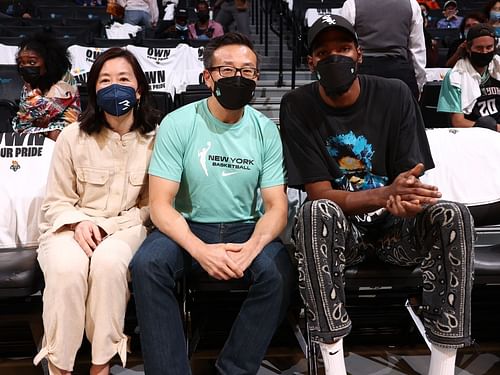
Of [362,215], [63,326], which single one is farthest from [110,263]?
[362,215]

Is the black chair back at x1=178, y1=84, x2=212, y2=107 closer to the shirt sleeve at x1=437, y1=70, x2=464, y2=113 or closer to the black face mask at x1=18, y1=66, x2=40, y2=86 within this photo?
the black face mask at x1=18, y1=66, x2=40, y2=86

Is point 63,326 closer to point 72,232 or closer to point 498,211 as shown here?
point 72,232

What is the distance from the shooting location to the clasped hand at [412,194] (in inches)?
77.9

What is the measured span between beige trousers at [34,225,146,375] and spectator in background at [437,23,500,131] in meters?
2.48

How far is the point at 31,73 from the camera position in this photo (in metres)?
3.32

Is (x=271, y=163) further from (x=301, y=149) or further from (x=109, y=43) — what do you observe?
(x=109, y=43)

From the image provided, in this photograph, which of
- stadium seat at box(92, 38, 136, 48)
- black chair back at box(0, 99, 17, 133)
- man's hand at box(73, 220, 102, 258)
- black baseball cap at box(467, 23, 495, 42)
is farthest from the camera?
stadium seat at box(92, 38, 136, 48)

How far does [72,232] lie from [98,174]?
255 mm

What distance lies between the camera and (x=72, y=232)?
229cm

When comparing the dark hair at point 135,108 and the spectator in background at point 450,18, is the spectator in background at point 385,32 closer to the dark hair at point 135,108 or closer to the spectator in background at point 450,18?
the dark hair at point 135,108

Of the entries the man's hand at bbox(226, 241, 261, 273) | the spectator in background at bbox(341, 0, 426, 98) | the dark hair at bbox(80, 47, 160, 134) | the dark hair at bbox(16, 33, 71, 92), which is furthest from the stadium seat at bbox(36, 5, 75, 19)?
the man's hand at bbox(226, 241, 261, 273)

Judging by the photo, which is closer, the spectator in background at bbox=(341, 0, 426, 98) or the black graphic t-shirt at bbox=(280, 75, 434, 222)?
the black graphic t-shirt at bbox=(280, 75, 434, 222)

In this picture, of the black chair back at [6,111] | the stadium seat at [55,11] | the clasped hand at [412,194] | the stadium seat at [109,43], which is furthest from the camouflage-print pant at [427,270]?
the stadium seat at [55,11]

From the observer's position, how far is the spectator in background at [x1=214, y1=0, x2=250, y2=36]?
25.6 feet
